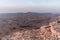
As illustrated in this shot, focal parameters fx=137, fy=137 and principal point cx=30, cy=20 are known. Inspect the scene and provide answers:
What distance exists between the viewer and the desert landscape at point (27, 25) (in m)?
3.14

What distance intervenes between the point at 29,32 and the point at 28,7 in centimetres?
73

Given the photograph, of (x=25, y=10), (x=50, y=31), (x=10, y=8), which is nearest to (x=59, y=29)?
(x=50, y=31)

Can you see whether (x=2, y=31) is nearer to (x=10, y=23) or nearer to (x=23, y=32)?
(x=10, y=23)

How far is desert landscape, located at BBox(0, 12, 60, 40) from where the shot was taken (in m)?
3.14

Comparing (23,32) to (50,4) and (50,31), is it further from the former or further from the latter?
(50,4)

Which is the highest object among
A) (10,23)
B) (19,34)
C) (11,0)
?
(11,0)

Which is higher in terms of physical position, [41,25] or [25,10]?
[25,10]

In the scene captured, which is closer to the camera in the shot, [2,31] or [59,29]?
[59,29]

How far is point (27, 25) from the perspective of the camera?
3.37 metres

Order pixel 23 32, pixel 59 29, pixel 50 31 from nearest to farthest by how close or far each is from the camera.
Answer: pixel 59 29, pixel 50 31, pixel 23 32

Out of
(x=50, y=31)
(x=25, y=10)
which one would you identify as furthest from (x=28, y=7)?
(x=50, y=31)

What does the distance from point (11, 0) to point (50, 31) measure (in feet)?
4.13

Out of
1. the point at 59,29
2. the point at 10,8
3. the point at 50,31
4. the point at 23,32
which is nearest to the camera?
the point at 59,29

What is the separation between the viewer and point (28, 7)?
363 centimetres
